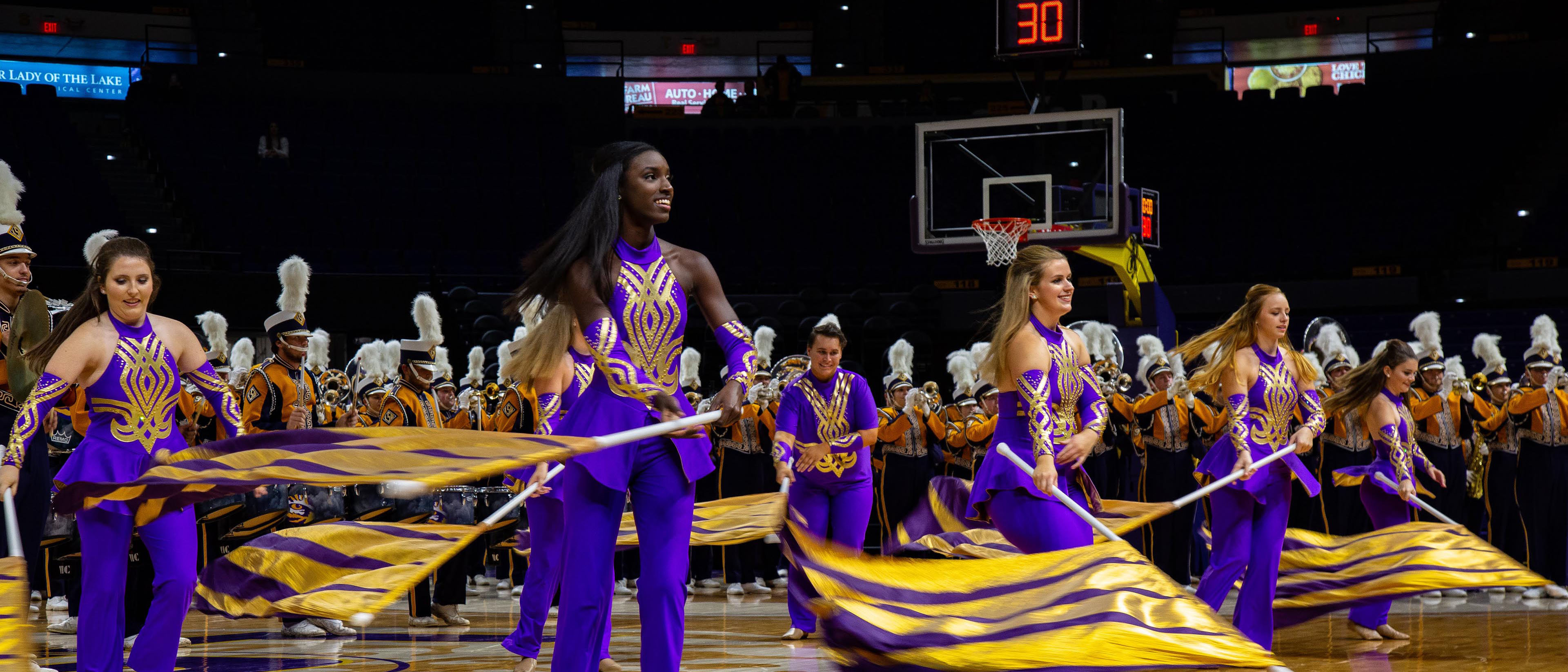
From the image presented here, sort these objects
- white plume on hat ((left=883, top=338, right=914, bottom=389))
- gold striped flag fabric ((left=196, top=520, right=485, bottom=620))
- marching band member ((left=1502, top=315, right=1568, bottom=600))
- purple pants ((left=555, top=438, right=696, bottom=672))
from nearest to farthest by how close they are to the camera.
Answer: purple pants ((left=555, top=438, right=696, bottom=672)) < gold striped flag fabric ((left=196, top=520, right=485, bottom=620)) < marching band member ((left=1502, top=315, right=1568, bottom=600)) < white plume on hat ((left=883, top=338, right=914, bottom=389))

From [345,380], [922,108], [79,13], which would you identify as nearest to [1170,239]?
[922,108]

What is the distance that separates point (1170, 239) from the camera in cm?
2261

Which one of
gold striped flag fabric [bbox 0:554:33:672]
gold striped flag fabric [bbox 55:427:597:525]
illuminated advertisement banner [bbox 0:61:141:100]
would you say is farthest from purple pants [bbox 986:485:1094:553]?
illuminated advertisement banner [bbox 0:61:141:100]

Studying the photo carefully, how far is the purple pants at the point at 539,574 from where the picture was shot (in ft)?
23.9

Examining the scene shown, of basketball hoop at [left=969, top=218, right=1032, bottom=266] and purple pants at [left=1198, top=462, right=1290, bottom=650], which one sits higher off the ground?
basketball hoop at [left=969, top=218, right=1032, bottom=266]

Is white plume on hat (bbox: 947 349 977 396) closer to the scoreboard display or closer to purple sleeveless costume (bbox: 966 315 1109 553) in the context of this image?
the scoreboard display

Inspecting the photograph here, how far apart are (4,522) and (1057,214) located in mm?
12597

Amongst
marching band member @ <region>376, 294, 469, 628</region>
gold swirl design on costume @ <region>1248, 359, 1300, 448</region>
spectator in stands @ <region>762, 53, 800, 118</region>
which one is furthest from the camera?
spectator in stands @ <region>762, 53, 800, 118</region>

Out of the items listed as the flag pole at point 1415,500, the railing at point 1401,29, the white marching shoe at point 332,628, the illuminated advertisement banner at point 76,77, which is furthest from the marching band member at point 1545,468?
the illuminated advertisement banner at point 76,77

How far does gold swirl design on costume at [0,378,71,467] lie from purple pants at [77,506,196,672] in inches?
13.5

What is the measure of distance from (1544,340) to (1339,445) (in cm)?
207

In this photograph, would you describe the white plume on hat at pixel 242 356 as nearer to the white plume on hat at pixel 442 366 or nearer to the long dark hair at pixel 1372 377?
the white plume on hat at pixel 442 366

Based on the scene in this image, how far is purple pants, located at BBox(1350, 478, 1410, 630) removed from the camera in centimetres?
853

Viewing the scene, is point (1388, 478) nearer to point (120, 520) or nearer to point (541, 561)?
point (541, 561)
